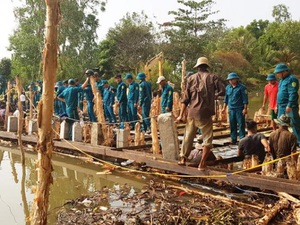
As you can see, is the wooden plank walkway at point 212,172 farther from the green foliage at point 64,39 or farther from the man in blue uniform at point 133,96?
the green foliage at point 64,39

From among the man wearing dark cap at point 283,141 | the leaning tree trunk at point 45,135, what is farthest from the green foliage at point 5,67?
the leaning tree trunk at point 45,135

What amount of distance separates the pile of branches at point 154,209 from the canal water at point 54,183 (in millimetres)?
461

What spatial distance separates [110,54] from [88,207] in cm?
2825

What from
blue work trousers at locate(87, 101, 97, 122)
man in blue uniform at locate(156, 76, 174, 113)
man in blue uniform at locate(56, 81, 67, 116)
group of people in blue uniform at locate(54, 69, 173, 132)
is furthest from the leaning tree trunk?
man in blue uniform at locate(56, 81, 67, 116)

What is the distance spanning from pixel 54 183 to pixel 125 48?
2552 centimetres

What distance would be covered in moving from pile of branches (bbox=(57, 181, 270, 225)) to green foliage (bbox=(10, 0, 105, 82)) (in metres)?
20.6

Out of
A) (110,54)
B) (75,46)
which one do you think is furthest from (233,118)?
(110,54)

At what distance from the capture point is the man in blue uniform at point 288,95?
748 centimetres

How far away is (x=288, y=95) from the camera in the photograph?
7754mm

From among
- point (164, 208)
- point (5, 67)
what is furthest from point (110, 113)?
point (5, 67)

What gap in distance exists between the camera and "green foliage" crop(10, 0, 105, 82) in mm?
27688

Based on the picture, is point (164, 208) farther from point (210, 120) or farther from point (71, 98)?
point (71, 98)

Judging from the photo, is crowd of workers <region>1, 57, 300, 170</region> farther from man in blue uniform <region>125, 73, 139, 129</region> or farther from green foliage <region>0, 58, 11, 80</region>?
green foliage <region>0, 58, 11, 80</region>

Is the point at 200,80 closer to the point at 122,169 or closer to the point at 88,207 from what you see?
the point at 88,207
